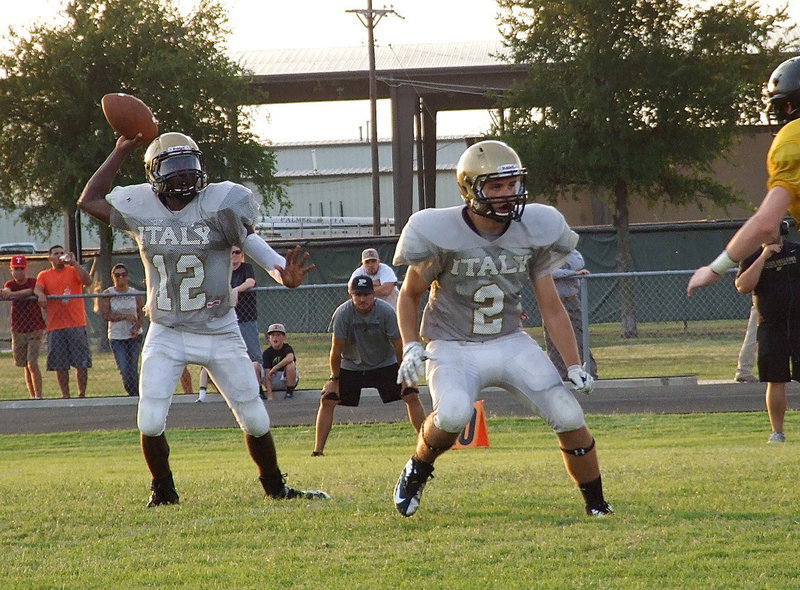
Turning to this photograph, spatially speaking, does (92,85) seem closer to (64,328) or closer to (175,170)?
(64,328)

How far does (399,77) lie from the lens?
34.8m

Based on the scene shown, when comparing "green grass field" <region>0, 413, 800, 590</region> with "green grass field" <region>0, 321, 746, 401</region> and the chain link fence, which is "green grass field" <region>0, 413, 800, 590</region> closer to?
"green grass field" <region>0, 321, 746, 401</region>

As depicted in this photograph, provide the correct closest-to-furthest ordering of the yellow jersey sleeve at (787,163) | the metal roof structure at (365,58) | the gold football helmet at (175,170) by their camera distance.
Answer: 1. the yellow jersey sleeve at (787,163)
2. the gold football helmet at (175,170)
3. the metal roof structure at (365,58)

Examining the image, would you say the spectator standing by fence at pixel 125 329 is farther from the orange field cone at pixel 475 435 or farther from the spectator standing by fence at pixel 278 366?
the orange field cone at pixel 475 435

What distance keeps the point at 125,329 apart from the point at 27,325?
1703 millimetres

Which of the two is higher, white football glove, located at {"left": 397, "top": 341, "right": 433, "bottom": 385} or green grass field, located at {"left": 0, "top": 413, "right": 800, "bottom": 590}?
white football glove, located at {"left": 397, "top": 341, "right": 433, "bottom": 385}

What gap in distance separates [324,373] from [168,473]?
1041cm

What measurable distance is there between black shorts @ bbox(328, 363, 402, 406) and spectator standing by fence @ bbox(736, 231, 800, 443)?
121 inches

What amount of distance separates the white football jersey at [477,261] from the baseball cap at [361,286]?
4.30 metres

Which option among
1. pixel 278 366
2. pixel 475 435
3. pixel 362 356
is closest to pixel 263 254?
pixel 362 356

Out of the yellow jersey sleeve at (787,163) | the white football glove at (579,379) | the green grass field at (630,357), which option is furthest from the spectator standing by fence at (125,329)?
the yellow jersey sleeve at (787,163)

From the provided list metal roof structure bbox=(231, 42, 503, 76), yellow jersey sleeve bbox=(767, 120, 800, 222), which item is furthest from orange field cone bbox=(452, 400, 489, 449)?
metal roof structure bbox=(231, 42, 503, 76)

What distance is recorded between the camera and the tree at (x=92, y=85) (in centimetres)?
2523

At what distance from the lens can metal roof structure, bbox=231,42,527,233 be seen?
3359cm
